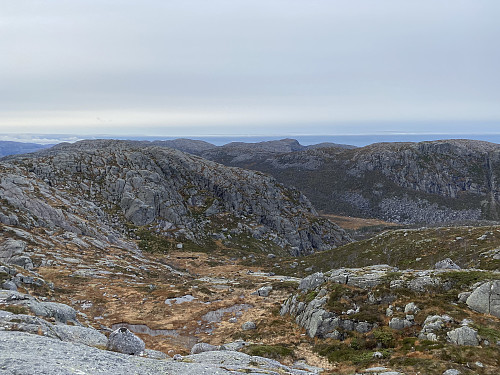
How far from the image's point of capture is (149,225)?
13112cm

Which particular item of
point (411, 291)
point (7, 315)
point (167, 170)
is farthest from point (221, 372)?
point (167, 170)

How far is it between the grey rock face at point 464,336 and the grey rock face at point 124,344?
28596 millimetres

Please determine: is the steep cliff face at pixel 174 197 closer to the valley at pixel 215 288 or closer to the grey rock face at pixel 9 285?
the valley at pixel 215 288

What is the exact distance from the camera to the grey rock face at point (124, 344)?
21.8 m

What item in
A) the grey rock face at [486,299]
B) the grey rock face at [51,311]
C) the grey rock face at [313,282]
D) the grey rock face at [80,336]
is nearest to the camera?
the grey rock face at [80,336]

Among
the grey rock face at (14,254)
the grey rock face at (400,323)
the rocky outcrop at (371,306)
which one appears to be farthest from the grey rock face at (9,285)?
the grey rock face at (400,323)

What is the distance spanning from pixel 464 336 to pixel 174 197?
142m

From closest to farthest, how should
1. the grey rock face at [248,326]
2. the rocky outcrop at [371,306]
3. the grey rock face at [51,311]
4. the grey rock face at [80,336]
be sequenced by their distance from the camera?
the grey rock face at [80,336] < the grey rock face at [51,311] < the rocky outcrop at [371,306] < the grey rock face at [248,326]

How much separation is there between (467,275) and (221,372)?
114ft

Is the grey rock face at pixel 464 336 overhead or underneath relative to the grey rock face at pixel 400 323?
overhead

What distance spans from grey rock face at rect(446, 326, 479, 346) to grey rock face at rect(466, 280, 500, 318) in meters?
5.84

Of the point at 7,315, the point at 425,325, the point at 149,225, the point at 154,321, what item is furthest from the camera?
the point at 149,225

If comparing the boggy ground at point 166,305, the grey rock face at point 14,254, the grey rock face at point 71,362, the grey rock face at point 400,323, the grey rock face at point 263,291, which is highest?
the grey rock face at point 71,362

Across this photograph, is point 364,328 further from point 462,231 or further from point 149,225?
point 149,225
